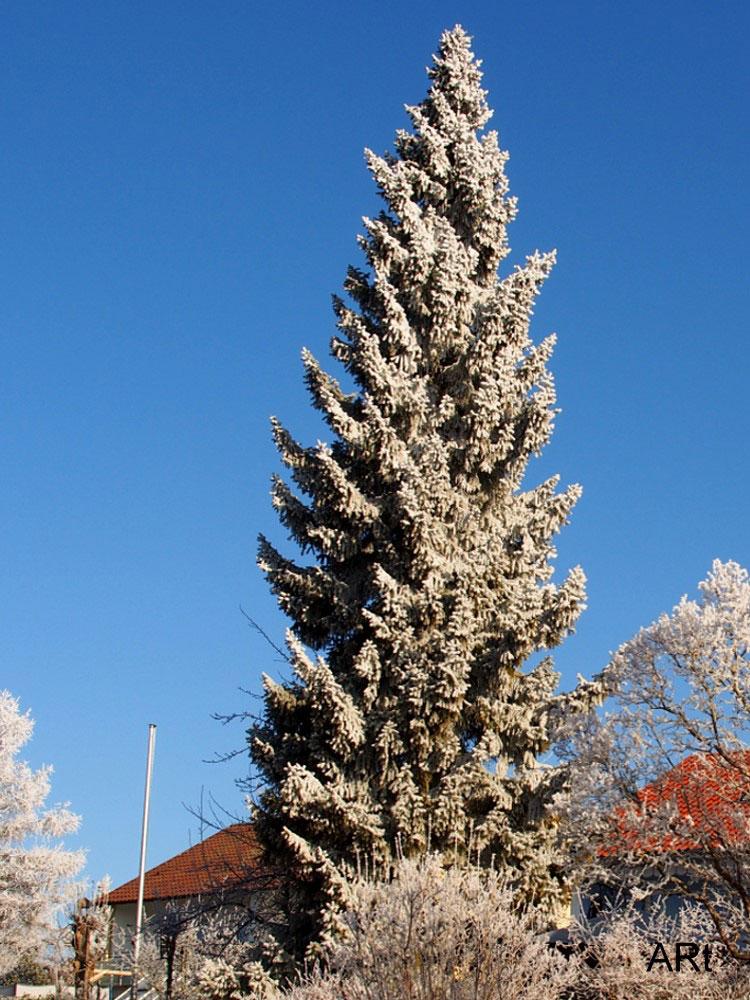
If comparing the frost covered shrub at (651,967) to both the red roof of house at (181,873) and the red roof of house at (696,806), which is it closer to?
the red roof of house at (696,806)

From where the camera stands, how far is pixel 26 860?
28906mm

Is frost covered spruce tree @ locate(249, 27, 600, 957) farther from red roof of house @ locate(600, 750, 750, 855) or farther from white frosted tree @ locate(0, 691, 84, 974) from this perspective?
white frosted tree @ locate(0, 691, 84, 974)

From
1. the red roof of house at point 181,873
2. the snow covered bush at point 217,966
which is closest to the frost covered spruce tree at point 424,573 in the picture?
the snow covered bush at point 217,966

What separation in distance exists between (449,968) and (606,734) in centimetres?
449

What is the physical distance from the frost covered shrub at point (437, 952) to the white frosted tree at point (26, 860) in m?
19.6

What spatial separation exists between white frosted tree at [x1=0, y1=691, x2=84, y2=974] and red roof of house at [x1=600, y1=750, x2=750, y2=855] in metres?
19.4

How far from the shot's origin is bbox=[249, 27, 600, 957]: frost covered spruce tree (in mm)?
15000

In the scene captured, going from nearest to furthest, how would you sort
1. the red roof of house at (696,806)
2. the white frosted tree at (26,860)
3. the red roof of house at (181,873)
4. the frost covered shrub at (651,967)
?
the frost covered shrub at (651,967)
the red roof of house at (696,806)
the white frosted tree at (26,860)
the red roof of house at (181,873)

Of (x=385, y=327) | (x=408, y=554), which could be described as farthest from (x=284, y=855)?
(x=385, y=327)

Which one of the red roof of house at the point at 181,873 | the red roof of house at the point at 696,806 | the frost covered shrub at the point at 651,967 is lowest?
the frost covered shrub at the point at 651,967

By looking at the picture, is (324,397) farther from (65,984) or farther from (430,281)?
(65,984)

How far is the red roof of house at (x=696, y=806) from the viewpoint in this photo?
13.0 meters

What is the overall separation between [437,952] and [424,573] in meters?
6.72

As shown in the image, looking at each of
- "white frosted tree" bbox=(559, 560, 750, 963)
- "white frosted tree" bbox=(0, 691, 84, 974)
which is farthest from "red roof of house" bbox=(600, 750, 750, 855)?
"white frosted tree" bbox=(0, 691, 84, 974)
